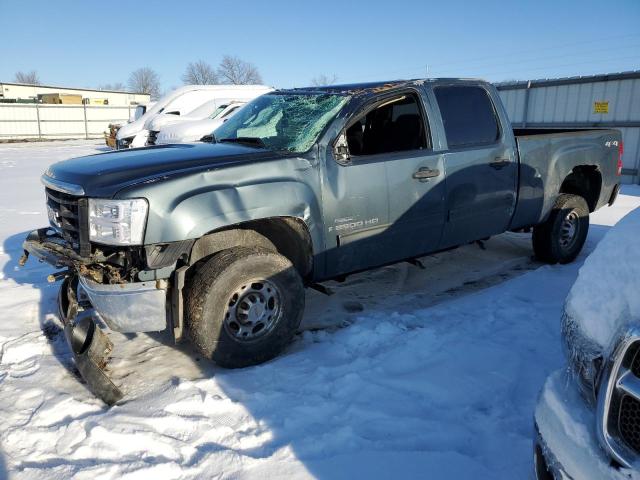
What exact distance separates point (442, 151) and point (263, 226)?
5.54 ft

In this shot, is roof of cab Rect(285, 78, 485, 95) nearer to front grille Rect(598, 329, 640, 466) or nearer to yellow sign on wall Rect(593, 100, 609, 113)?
front grille Rect(598, 329, 640, 466)

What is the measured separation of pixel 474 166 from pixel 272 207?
81.6 inches

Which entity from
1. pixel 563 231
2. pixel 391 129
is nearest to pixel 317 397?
pixel 391 129

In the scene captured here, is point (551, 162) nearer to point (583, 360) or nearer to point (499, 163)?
point (499, 163)

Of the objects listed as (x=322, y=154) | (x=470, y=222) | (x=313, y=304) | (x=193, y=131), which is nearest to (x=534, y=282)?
(x=470, y=222)

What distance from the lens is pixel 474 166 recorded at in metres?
4.48

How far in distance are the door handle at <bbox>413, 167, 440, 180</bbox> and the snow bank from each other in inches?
88.0

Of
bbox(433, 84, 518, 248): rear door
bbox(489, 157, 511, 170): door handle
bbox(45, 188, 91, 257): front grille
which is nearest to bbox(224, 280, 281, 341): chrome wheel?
bbox(45, 188, 91, 257): front grille

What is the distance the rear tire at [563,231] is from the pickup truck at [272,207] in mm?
528

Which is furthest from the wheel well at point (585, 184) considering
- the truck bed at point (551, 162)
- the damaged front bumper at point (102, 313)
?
the damaged front bumper at point (102, 313)

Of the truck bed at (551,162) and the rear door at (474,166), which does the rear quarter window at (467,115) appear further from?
the truck bed at (551,162)

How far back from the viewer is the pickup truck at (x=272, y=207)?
9.93 feet

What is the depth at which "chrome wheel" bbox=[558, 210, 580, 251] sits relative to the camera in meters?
5.65

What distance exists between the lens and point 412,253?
4.26 m
